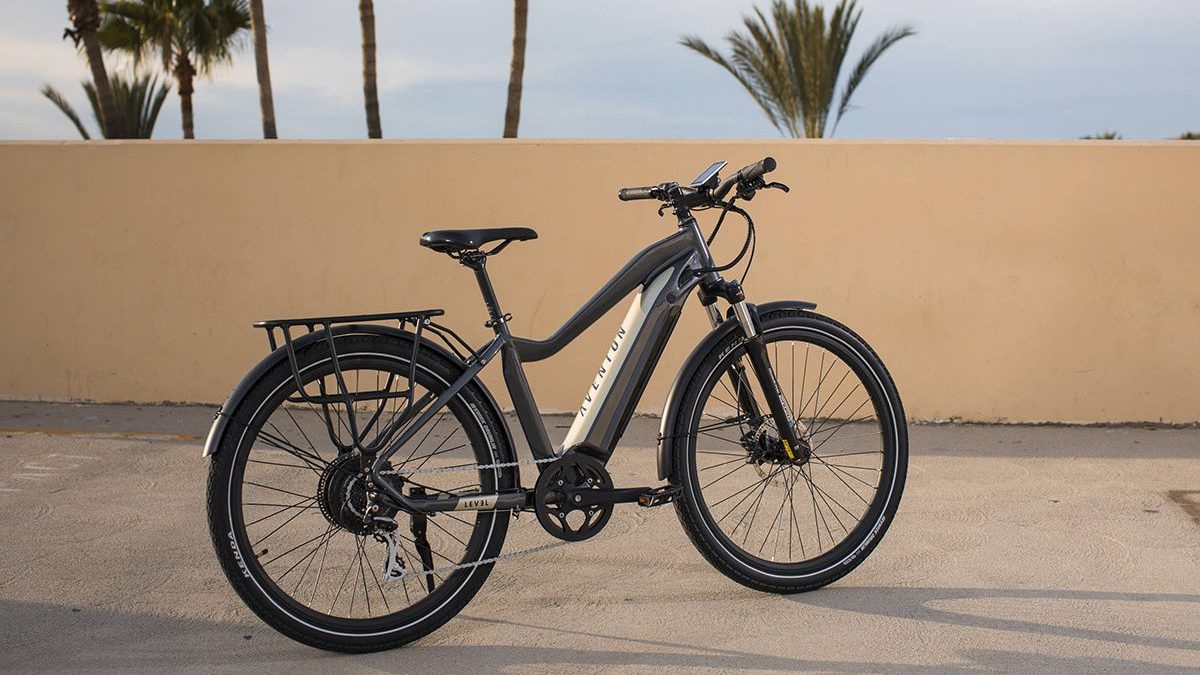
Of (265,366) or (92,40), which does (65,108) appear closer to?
(92,40)

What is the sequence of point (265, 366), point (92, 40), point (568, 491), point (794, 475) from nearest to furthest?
point (265, 366) → point (568, 491) → point (794, 475) → point (92, 40)

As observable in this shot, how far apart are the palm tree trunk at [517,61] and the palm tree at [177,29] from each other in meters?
13.0

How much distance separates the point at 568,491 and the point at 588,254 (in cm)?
309

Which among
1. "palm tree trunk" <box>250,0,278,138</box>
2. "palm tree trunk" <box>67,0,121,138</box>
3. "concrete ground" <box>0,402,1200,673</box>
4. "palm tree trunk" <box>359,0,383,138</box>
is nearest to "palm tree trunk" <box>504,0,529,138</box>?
"palm tree trunk" <box>359,0,383,138</box>

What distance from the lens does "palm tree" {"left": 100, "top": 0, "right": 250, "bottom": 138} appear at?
89.0ft

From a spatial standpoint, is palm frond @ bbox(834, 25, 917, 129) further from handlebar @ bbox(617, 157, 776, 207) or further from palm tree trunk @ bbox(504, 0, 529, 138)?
handlebar @ bbox(617, 157, 776, 207)

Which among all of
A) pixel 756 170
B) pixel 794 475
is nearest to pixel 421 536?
pixel 794 475

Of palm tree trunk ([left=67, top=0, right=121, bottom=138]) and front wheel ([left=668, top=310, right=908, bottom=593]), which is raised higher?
palm tree trunk ([left=67, top=0, right=121, bottom=138])

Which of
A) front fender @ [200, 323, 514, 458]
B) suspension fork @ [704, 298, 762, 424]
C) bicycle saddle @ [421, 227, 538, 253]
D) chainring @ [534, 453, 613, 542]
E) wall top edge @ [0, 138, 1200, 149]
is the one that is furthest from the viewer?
wall top edge @ [0, 138, 1200, 149]

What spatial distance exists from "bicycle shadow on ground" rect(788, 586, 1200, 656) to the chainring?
Answer: 2.07 ft

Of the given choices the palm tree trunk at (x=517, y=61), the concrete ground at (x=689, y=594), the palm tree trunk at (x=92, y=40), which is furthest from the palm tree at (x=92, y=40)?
the concrete ground at (x=689, y=594)

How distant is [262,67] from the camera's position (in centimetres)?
1895

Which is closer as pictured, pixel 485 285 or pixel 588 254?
pixel 485 285

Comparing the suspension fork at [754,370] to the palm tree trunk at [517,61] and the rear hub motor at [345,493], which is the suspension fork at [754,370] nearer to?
the rear hub motor at [345,493]
